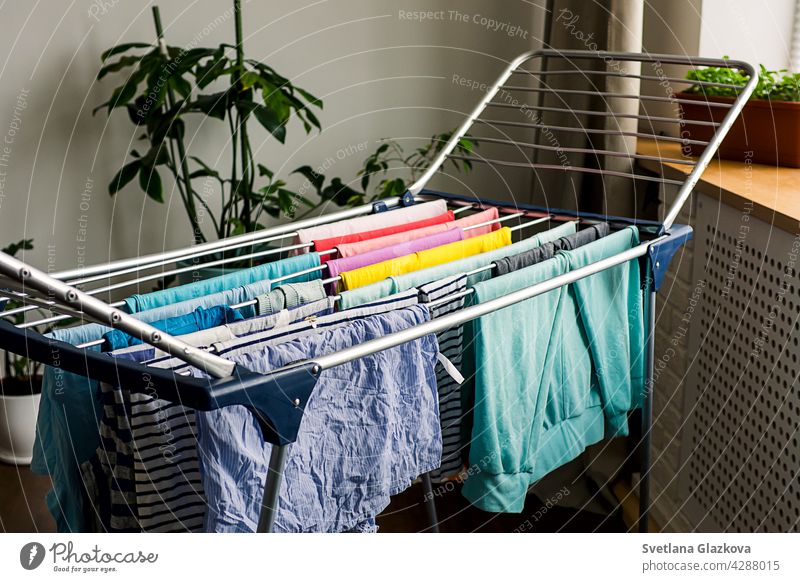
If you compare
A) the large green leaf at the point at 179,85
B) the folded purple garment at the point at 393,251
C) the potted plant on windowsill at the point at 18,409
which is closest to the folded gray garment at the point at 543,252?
the folded purple garment at the point at 393,251

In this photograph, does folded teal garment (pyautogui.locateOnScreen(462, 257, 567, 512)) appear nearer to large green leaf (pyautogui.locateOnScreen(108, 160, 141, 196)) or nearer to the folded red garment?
the folded red garment

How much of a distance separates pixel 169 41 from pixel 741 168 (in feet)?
5.07

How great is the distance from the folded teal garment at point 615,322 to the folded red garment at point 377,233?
30 cm

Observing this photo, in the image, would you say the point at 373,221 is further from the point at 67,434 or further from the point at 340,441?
the point at 67,434

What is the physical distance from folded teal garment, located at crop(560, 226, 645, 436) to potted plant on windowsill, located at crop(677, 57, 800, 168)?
0.51m

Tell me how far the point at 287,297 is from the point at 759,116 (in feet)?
3.97

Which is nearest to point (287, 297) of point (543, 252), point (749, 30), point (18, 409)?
point (543, 252)

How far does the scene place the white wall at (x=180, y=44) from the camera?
2.48m

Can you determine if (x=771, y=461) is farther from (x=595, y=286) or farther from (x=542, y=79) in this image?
(x=542, y=79)

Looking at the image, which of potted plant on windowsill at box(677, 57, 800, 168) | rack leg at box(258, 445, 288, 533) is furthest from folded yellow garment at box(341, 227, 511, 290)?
potted plant on windowsill at box(677, 57, 800, 168)

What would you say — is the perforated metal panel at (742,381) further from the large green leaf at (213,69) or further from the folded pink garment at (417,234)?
the large green leaf at (213,69)

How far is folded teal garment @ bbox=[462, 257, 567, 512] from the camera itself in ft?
4.45

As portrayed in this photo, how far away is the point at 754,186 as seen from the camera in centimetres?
183
